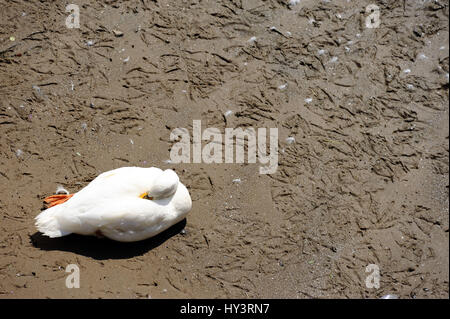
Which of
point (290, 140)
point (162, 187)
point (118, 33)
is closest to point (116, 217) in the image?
point (162, 187)

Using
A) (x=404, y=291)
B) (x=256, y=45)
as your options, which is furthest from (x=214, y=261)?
(x=256, y=45)

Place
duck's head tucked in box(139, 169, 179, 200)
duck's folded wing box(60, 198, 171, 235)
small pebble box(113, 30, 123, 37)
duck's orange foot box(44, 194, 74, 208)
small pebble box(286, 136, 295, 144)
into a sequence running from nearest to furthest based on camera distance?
duck's folded wing box(60, 198, 171, 235) < duck's head tucked in box(139, 169, 179, 200) < duck's orange foot box(44, 194, 74, 208) < small pebble box(286, 136, 295, 144) < small pebble box(113, 30, 123, 37)

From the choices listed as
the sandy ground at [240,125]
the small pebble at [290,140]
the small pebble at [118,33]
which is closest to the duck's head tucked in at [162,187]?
the sandy ground at [240,125]

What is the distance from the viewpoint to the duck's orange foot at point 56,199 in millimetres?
4383

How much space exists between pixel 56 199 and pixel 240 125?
2.21 m

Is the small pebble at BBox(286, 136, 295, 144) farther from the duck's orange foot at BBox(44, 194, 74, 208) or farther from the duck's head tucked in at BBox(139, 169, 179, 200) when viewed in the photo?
the duck's orange foot at BBox(44, 194, 74, 208)

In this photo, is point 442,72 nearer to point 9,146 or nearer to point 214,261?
point 214,261

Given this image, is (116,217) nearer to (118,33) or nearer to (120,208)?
(120,208)

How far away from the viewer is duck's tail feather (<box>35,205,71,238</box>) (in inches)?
163

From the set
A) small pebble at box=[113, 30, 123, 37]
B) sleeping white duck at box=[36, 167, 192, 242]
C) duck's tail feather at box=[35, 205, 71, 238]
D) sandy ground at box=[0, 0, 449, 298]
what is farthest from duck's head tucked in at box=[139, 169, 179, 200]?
small pebble at box=[113, 30, 123, 37]

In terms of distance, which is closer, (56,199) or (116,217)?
(116,217)

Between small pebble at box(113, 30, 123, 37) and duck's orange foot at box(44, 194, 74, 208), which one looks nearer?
duck's orange foot at box(44, 194, 74, 208)

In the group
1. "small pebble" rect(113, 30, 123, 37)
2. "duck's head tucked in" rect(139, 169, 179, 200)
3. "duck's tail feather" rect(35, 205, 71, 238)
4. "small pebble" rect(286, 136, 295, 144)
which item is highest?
"small pebble" rect(113, 30, 123, 37)

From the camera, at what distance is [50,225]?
4152mm
